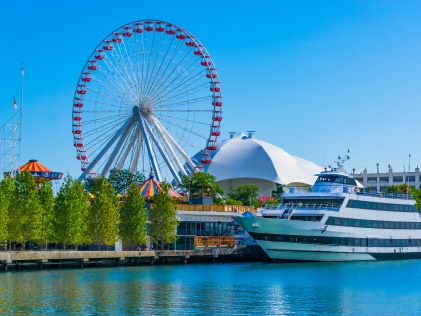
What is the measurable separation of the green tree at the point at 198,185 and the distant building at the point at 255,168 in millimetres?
51332

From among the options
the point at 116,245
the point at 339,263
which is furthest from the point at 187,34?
the point at 339,263

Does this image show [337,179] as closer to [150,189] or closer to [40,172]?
[150,189]

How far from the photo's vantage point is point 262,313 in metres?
49.1

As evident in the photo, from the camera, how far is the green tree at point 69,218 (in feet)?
281

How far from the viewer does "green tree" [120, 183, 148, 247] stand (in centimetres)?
9344

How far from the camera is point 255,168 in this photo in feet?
619

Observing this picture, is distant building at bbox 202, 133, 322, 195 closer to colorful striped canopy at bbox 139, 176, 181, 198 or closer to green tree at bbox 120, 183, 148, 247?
colorful striped canopy at bbox 139, 176, 181, 198

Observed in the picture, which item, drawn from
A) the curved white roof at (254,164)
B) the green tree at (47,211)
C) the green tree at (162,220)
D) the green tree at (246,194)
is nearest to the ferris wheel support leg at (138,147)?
the green tree at (162,220)

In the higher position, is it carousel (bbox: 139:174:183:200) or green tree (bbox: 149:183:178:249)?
carousel (bbox: 139:174:183:200)

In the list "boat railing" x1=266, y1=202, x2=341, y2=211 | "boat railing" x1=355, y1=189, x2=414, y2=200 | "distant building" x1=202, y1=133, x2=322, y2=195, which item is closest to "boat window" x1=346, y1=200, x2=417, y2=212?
"boat railing" x1=355, y1=189, x2=414, y2=200

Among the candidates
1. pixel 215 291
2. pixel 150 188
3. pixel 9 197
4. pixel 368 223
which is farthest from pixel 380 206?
pixel 9 197

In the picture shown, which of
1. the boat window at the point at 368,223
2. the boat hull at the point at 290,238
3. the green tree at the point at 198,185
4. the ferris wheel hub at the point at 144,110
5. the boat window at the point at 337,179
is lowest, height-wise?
the boat hull at the point at 290,238

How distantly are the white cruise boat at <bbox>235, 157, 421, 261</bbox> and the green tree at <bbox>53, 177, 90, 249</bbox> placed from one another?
16.7 m

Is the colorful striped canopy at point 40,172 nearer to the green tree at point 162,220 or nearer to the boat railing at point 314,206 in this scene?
the green tree at point 162,220
